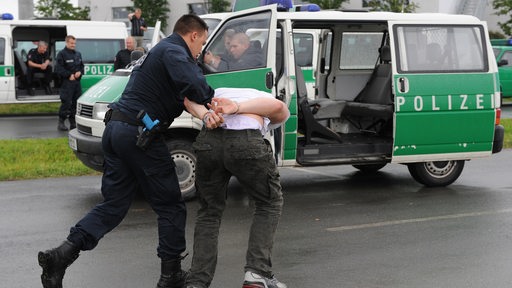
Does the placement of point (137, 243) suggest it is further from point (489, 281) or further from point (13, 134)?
point (13, 134)

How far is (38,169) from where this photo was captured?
1098cm

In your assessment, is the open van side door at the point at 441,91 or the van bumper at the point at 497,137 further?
the van bumper at the point at 497,137

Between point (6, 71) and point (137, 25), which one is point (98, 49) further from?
point (6, 71)

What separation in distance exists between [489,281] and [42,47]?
16.0 metres

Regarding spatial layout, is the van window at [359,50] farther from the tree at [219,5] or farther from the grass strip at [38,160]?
the tree at [219,5]

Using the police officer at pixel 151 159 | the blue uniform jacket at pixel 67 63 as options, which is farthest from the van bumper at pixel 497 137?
the blue uniform jacket at pixel 67 63

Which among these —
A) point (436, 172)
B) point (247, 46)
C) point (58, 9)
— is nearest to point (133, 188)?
point (247, 46)

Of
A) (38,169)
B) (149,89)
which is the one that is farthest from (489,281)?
(38,169)

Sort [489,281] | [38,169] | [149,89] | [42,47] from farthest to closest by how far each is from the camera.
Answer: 1. [42,47]
2. [38,169]
3. [489,281]
4. [149,89]

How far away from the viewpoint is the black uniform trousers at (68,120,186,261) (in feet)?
17.4

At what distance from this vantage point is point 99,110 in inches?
349

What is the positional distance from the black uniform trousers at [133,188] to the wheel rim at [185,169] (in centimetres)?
314

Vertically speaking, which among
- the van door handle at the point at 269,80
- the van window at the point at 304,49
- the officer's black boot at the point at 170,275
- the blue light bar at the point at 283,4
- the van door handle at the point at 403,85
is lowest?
the officer's black boot at the point at 170,275

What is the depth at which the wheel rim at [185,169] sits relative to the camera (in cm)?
869
